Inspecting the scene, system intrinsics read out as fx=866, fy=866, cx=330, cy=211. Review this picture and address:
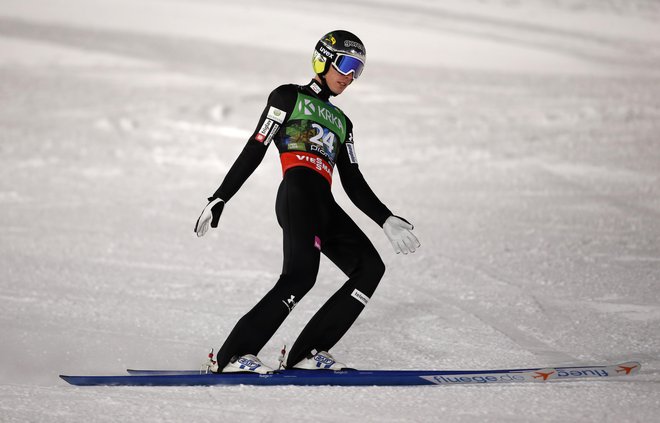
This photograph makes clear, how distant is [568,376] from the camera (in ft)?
13.6

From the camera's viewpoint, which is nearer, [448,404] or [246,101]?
[448,404]

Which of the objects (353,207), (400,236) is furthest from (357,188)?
(353,207)

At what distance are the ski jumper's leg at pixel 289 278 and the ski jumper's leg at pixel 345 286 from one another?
0.12 metres

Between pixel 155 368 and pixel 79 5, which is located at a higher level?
pixel 79 5

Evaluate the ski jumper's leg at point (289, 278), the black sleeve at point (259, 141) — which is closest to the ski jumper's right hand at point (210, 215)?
the black sleeve at point (259, 141)

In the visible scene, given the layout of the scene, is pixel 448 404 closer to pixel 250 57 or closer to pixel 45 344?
pixel 45 344

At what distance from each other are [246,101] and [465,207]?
522 centimetres

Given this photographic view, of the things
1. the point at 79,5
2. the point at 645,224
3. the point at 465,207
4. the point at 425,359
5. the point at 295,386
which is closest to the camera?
the point at 295,386

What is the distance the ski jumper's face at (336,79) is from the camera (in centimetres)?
441

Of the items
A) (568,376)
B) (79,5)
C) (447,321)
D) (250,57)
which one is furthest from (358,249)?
(79,5)

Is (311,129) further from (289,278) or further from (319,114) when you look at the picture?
(289,278)

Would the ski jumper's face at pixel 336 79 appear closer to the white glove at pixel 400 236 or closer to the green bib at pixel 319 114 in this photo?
the green bib at pixel 319 114

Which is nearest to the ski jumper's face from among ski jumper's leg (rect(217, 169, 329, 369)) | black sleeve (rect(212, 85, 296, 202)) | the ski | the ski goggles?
the ski goggles

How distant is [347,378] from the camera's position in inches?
161
